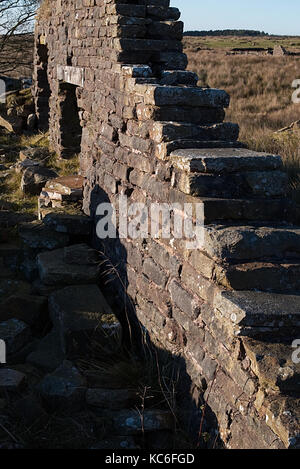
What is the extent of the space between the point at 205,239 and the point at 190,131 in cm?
121

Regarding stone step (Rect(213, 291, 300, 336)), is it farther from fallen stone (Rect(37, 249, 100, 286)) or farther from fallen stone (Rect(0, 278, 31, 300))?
fallen stone (Rect(0, 278, 31, 300))

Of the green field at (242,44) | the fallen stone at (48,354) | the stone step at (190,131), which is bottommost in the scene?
the fallen stone at (48,354)

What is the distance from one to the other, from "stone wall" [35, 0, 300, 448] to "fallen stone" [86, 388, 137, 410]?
50cm

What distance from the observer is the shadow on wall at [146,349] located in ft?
10.6

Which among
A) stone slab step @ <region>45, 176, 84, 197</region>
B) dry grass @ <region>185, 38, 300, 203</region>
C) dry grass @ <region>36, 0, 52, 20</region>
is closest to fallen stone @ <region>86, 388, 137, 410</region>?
dry grass @ <region>185, 38, 300, 203</region>

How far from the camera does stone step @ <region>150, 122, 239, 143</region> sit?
3979 mm

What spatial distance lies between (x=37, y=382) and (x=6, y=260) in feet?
6.84

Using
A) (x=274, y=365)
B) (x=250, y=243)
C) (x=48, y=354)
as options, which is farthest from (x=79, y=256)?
(x=274, y=365)

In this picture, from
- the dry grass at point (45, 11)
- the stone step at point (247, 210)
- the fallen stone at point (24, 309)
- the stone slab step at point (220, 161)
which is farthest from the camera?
the dry grass at point (45, 11)

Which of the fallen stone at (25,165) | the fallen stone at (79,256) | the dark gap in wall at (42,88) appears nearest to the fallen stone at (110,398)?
the fallen stone at (79,256)

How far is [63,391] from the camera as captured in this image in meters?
3.45

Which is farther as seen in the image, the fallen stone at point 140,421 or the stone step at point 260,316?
the fallen stone at point 140,421

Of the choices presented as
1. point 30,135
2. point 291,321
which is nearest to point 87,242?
point 291,321

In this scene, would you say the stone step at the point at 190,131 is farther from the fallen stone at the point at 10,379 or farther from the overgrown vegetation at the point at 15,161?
the overgrown vegetation at the point at 15,161
